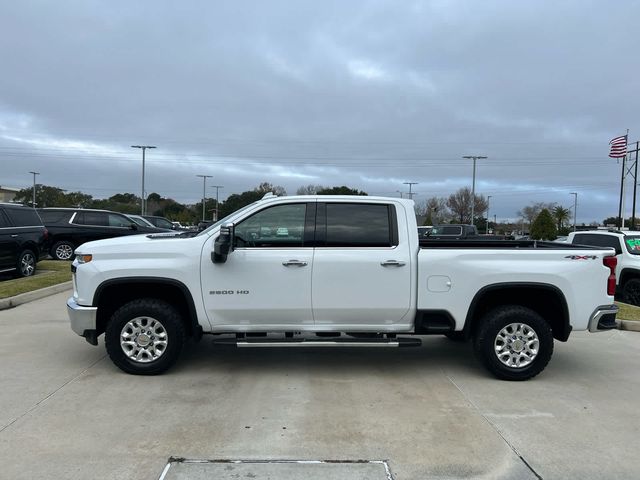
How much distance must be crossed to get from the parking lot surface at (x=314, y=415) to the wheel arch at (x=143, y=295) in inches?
23.1

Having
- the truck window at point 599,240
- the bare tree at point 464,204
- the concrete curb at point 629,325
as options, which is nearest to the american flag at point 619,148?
the truck window at point 599,240

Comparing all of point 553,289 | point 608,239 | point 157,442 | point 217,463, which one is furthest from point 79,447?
point 608,239

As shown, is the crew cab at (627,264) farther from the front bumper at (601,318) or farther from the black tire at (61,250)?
the black tire at (61,250)

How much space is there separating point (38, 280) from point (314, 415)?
9.22m

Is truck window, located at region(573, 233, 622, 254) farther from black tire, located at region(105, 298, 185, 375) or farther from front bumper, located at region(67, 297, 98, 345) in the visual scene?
front bumper, located at region(67, 297, 98, 345)

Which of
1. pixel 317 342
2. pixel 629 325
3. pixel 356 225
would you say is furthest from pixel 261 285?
pixel 629 325

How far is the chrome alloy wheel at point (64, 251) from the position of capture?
55.1ft

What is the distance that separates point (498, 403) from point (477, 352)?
745 mm

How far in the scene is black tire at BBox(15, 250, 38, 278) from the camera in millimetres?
12133

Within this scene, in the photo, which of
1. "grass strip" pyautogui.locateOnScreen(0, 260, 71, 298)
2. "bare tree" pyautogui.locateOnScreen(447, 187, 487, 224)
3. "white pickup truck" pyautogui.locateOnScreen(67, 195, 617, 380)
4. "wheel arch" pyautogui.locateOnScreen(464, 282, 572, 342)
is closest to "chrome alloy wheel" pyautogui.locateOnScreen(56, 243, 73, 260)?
"grass strip" pyautogui.locateOnScreen(0, 260, 71, 298)

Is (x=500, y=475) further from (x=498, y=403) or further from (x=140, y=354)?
(x=140, y=354)

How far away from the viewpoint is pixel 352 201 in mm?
5738

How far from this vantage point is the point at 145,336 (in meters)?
5.48

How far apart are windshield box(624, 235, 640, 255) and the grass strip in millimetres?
12249
